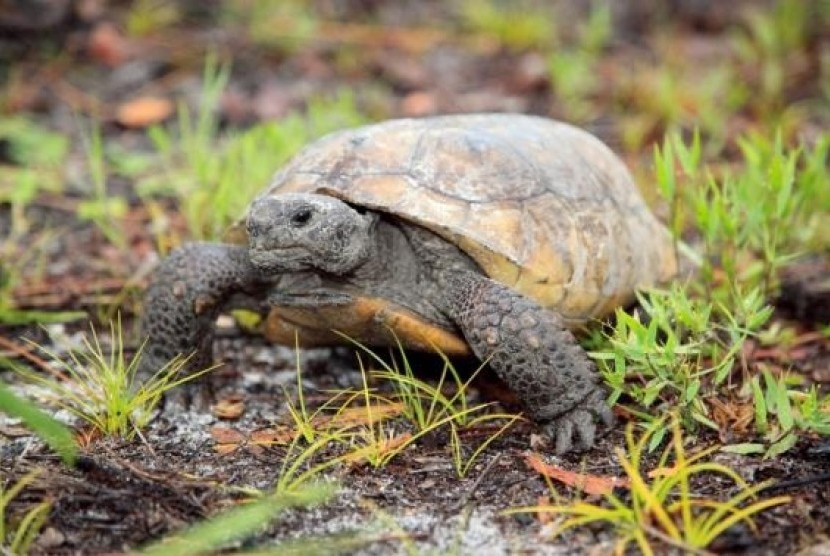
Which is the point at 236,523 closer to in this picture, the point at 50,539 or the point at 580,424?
the point at 50,539

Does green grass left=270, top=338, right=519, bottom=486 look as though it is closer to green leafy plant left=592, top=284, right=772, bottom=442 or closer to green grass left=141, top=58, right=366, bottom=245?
green leafy plant left=592, top=284, right=772, bottom=442

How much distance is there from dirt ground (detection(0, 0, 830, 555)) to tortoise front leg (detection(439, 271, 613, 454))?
0.11 metres

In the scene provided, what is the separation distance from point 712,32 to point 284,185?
262 inches

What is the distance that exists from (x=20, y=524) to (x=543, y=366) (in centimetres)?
163

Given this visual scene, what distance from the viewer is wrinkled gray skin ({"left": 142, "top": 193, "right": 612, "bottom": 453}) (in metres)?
3.17

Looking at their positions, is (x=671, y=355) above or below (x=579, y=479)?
above

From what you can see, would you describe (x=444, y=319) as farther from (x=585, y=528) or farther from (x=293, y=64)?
(x=293, y=64)

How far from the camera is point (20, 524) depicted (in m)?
2.50

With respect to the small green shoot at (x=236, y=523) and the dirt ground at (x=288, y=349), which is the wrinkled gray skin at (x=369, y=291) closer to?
the dirt ground at (x=288, y=349)

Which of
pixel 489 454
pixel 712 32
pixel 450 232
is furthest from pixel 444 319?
pixel 712 32

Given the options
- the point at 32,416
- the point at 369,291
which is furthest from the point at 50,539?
the point at 369,291

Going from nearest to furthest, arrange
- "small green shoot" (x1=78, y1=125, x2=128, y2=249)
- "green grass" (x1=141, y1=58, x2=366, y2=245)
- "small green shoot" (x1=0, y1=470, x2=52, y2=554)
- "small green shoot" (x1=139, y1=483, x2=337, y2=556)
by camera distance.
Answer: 1. "small green shoot" (x1=139, y1=483, x2=337, y2=556)
2. "small green shoot" (x1=0, y1=470, x2=52, y2=554)
3. "green grass" (x1=141, y1=58, x2=366, y2=245)
4. "small green shoot" (x1=78, y1=125, x2=128, y2=249)

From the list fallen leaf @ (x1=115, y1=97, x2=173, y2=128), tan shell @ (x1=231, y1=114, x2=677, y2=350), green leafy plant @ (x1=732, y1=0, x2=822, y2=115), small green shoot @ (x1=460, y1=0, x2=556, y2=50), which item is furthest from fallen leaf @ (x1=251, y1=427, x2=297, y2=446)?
small green shoot @ (x1=460, y1=0, x2=556, y2=50)

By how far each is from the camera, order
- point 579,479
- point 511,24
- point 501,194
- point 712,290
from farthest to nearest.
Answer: point 511,24 → point 712,290 → point 501,194 → point 579,479
